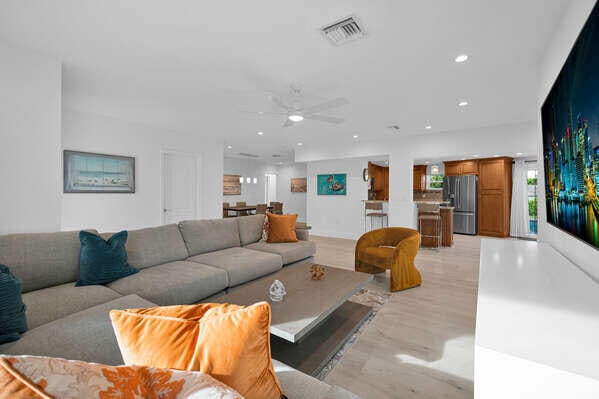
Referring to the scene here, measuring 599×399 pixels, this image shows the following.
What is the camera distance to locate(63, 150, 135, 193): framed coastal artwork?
4141 millimetres

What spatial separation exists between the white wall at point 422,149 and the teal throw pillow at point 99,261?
5318mm

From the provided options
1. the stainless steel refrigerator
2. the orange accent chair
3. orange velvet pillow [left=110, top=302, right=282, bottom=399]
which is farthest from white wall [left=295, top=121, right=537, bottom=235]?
orange velvet pillow [left=110, top=302, right=282, bottom=399]

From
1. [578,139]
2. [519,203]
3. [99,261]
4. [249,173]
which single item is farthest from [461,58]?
[249,173]

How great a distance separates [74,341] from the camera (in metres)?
1.28

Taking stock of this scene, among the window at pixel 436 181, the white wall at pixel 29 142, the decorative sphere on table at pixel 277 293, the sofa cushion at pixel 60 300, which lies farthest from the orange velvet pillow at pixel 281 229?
the window at pixel 436 181

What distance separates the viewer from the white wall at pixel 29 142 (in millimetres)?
2336

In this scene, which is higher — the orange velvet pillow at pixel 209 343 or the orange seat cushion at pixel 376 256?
the orange velvet pillow at pixel 209 343

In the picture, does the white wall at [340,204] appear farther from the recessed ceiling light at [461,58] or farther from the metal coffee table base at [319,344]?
the metal coffee table base at [319,344]

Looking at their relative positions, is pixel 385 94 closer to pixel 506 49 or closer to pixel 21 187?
pixel 506 49

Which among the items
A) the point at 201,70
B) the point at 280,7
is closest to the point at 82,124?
the point at 201,70

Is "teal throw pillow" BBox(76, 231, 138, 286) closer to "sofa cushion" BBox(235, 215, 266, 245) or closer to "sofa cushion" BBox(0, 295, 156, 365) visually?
"sofa cushion" BBox(0, 295, 156, 365)

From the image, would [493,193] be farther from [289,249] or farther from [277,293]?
[277,293]

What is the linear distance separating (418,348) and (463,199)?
261 inches

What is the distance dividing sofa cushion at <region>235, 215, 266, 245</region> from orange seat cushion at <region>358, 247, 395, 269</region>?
1.51 metres
